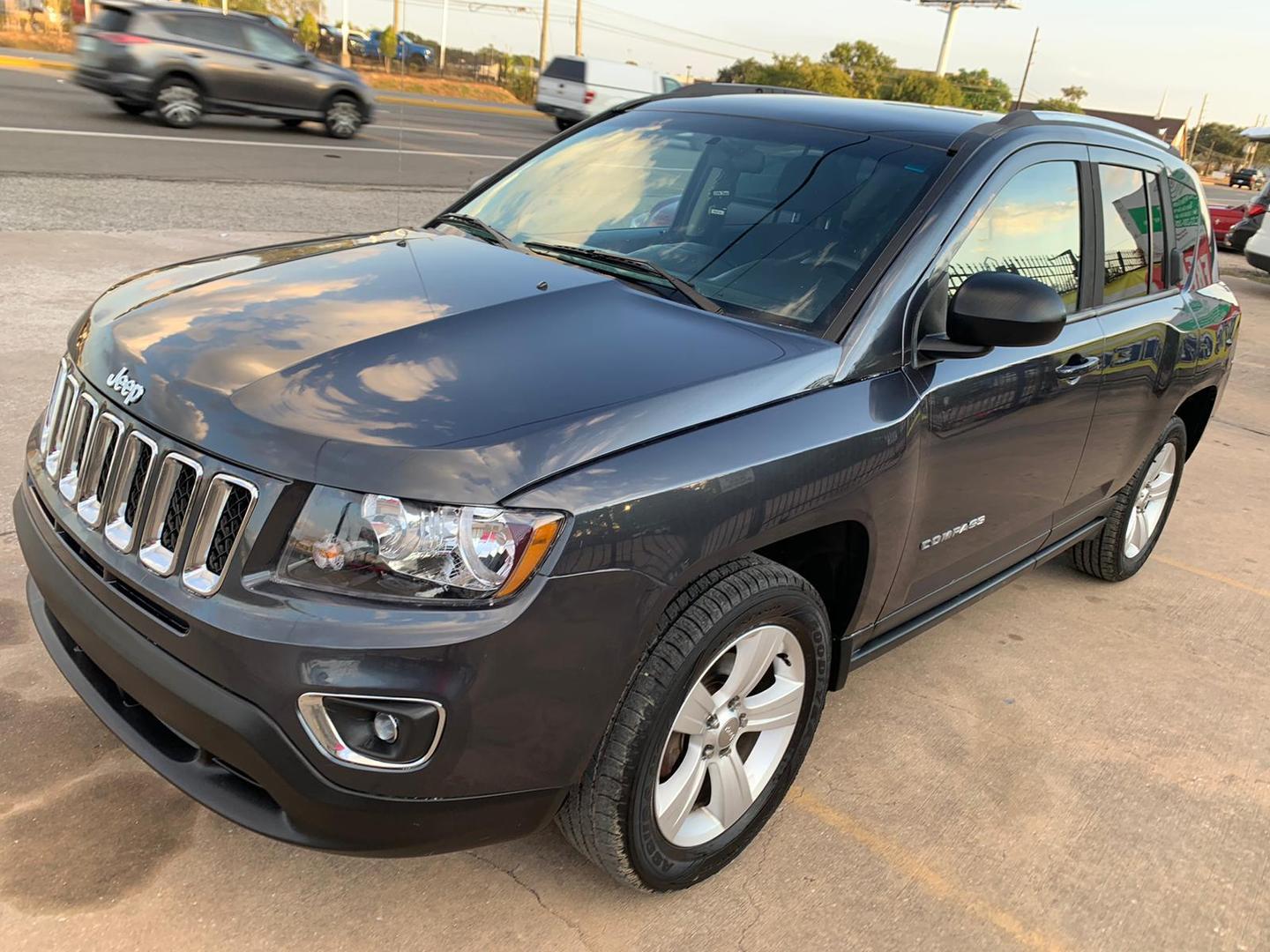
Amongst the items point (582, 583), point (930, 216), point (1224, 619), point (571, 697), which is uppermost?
point (930, 216)

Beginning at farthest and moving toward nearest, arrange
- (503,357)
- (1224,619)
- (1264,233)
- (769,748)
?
(1264,233)
(1224,619)
(769,748)
(503,357)

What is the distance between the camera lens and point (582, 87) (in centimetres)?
2722

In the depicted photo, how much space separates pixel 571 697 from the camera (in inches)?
78.2

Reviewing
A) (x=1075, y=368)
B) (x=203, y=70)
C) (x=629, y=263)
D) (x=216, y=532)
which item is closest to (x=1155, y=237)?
(x=1075, y=368)

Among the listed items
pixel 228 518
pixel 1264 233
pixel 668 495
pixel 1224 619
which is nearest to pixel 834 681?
pixel 668 495

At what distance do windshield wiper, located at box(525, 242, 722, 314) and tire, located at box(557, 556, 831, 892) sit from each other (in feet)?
2.45

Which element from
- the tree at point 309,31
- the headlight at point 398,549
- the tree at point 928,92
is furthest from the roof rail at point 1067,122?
the tree at point 309,31

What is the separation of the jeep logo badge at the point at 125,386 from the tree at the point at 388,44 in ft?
176

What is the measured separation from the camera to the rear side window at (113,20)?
14750mm

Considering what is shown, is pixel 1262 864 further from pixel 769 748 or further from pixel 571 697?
pixel 571 697

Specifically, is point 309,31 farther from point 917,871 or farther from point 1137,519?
point 917,871

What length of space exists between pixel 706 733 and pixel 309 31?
58.7 meters

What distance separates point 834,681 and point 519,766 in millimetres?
1168

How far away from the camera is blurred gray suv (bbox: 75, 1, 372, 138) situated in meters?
14.9
